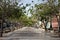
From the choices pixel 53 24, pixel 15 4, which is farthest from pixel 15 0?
pixel 53 24

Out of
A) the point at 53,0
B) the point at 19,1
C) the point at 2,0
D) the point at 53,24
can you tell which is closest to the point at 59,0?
the point at 53,0

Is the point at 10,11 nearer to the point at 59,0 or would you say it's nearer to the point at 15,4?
the point at 15,4

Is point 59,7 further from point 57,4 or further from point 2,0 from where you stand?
point 2,0

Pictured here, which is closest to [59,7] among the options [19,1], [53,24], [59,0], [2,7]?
[59,0]

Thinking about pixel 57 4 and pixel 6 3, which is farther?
pixel 57 4

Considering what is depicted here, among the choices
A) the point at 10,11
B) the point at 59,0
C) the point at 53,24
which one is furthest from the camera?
the point at 53,24

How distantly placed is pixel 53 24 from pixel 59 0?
41.1 metres

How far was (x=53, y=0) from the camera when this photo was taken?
40.2 m

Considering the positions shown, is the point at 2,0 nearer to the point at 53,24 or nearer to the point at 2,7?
the point at 2,7

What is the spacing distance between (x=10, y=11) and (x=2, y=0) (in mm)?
3453

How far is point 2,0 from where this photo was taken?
37406 mm

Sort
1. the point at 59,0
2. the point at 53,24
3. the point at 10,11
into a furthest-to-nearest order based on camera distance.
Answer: the point at 53,24, the point at 10,11, the point at 59,0

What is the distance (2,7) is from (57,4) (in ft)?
33.3

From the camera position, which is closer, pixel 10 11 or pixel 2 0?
pixel 2 0
